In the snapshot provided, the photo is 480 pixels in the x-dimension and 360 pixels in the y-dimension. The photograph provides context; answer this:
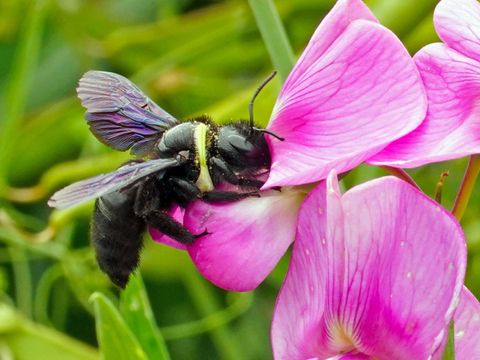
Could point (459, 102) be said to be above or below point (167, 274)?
above

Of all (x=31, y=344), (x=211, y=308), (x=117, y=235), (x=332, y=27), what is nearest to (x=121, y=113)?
(x=117, y=235)

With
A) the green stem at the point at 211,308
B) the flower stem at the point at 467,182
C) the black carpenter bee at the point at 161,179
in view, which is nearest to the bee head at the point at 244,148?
the black carpenter bee at the point at 161,179

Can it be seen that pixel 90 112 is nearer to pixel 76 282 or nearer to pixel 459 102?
pixel 459 102

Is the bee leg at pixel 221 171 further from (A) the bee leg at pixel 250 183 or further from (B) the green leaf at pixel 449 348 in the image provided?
(B) the green leaf at pixel 449 348

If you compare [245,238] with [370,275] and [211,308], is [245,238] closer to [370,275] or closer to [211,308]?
[370,275]

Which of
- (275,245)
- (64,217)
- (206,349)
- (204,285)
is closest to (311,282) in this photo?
(275,245)

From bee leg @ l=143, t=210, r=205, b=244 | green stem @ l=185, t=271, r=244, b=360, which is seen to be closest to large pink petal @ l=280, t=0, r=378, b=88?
bee leg @ l=143, t=210, r=205, b=244

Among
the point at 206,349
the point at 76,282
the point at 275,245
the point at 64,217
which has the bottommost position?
the point at 206,349

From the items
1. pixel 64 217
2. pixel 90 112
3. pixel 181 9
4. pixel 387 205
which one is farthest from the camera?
pixel 181 9
